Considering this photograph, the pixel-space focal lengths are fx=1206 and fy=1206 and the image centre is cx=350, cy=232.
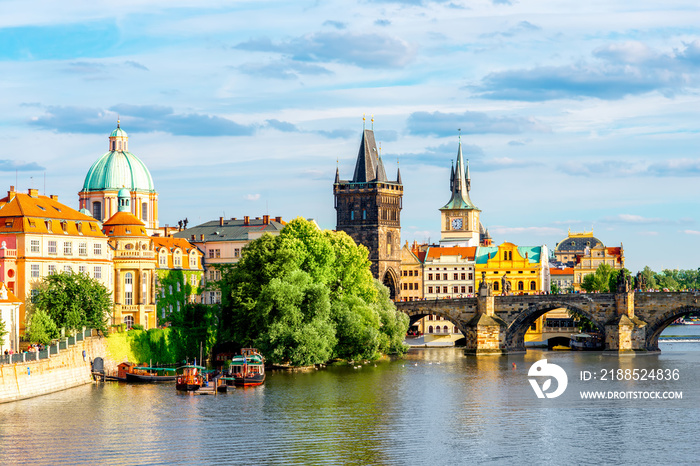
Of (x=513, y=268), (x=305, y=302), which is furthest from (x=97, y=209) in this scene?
(x=513, y=268)

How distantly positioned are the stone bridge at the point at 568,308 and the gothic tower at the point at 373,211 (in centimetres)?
3162

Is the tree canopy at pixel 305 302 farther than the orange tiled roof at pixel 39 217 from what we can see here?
Yes

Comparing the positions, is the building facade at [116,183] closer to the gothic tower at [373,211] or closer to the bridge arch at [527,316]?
the gothic tower at [373,211]

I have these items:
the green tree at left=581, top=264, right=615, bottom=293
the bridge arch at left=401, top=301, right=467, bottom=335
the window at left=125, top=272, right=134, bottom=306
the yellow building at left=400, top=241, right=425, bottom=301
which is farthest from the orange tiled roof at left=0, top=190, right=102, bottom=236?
the green tree at left=581, top=264, right=615, bottom=293

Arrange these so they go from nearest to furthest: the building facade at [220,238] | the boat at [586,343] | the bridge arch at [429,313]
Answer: the building facade at [220,238] < the bridge arch at [429,313] < the boat at [586,343]

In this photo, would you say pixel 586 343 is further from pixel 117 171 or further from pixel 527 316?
pixel 117 171

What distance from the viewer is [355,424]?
228 feet

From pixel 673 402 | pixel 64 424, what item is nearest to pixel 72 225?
pixel 64 424

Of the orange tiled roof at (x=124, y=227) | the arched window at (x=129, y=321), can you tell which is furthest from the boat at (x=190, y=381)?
the orange tiled roof at (x=124, y=227)

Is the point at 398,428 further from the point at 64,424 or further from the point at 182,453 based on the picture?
the point at 64,424

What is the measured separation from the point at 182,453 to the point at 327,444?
773cm

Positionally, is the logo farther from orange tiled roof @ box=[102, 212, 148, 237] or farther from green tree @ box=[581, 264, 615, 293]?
green tree @ box=[581, 264, 615, 293]

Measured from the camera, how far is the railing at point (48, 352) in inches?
2967

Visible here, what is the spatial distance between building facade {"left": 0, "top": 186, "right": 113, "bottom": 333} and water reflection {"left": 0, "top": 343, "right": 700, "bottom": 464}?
13.3m
